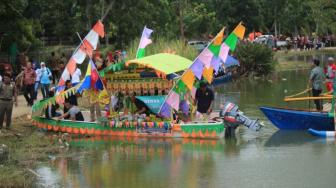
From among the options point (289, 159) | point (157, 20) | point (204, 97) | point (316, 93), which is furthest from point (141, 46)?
point (157, 20)

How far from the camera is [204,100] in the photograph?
19125mm

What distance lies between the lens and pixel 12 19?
29.2 metres

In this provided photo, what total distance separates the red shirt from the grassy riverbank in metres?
2.45

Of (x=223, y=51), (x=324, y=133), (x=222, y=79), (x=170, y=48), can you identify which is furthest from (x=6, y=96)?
(x=222, y=79)

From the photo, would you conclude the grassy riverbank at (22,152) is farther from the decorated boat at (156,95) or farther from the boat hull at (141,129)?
the decorated boat at (156,95)

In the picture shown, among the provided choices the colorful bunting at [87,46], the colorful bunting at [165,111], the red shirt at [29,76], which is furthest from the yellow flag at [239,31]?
the red shirt at [29,76]

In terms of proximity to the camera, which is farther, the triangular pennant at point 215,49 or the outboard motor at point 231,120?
the outboard motor at point 231,120

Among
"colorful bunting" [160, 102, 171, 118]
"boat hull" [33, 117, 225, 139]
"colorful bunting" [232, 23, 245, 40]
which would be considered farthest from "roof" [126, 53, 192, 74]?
"colorful bunting" [232, 23, 245, 40]

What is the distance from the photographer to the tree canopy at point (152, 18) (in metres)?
31.8

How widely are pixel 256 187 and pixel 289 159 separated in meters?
2.94

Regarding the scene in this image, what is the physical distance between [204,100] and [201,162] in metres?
3.94

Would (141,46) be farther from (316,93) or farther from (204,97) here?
(316,93)

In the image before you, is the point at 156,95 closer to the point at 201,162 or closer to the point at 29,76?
the point at 201,162

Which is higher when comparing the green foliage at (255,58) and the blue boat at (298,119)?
the green foliage at (255,58)
